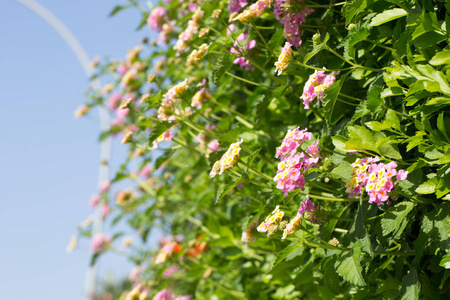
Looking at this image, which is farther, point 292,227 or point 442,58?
point 292,227

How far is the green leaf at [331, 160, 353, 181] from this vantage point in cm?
128

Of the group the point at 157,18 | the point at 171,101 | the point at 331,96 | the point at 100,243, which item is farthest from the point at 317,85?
the point at 100,243

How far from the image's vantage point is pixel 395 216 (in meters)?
1.26

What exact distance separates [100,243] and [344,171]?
258 centimetres

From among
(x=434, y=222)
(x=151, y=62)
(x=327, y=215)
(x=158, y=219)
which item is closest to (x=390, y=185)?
(x=434, y=222)

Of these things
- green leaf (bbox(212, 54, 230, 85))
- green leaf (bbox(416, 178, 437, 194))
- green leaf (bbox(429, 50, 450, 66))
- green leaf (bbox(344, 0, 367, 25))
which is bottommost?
green leaf (bbox(416, 178, 437, 194))

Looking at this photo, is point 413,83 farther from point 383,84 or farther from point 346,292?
point 346,292

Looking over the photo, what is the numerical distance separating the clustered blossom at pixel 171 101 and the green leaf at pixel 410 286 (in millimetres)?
914

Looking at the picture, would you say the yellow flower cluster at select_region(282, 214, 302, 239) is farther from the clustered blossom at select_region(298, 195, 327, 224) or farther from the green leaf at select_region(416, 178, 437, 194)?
the green leaf at select_region(416, 178, 437, 194)

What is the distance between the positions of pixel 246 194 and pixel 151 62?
4.44ft

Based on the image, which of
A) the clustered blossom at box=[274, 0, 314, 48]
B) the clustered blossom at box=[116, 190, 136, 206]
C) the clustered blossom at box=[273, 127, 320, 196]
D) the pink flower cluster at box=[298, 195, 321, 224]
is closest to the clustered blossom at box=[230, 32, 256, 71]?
the clustered blossom at box=[274, 0, 314, 48]

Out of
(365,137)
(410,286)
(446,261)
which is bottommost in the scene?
(410,286)

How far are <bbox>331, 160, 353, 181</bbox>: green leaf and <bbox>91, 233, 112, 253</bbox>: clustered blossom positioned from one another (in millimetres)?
2532

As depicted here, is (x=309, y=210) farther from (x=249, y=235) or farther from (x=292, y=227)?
(x=249, y=235)
